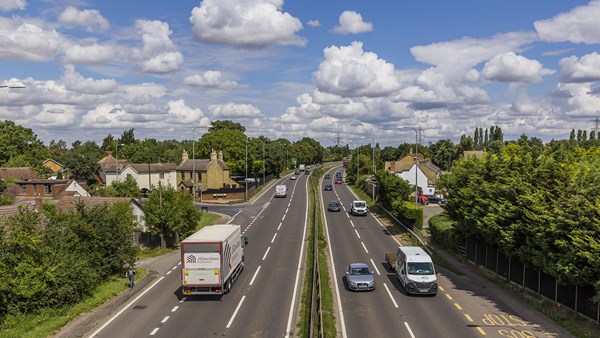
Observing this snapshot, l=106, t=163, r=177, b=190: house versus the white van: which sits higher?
l=106, t=163, r=177, b=190: house

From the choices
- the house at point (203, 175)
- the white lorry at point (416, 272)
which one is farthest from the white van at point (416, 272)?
Result: the house at point (203, 175)

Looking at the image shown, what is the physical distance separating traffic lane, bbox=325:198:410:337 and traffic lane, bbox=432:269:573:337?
3.62 m

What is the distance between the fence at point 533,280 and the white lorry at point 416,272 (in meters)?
5.71

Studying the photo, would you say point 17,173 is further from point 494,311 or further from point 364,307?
point 494,311

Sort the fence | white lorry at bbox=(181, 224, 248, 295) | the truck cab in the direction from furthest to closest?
the truck cab < white lorry at bbox=(181, 224, 248, 295) < the fence

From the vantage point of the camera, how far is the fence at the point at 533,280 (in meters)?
23.0

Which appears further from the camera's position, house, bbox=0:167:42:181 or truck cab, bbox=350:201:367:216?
house, bbox=0:167:42:181

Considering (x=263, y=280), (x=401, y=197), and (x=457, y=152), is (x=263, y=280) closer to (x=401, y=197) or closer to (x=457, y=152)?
(x=401, y=197)

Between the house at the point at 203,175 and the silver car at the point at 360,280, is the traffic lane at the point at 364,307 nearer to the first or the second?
the silver car at the point at 360,280

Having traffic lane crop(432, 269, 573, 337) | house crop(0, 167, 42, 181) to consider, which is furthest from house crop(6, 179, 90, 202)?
traffic lane crop(432, 269, 573, 337)

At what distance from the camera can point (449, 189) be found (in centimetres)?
3891

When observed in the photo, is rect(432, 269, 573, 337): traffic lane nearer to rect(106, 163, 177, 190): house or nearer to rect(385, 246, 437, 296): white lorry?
rect(385, 246, 437, 296): white lorry

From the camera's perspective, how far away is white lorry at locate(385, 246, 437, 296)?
27.9 meters

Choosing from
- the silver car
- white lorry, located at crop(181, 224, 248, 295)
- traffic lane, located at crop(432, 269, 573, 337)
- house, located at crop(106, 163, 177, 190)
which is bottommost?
traffic lane, located at crop(432, 269, 573, 337)
